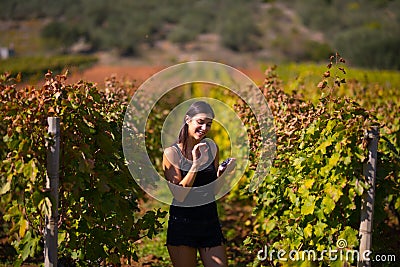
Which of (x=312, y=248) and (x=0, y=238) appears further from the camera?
(x=0, y=238)

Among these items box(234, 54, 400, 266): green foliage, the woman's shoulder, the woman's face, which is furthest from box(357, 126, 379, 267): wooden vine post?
the woman's shoulder

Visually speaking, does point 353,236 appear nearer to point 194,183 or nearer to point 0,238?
point 194,183

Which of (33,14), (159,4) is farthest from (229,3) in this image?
(33,14)

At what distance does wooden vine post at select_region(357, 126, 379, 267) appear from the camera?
3.62m

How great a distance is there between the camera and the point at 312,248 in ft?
13.1

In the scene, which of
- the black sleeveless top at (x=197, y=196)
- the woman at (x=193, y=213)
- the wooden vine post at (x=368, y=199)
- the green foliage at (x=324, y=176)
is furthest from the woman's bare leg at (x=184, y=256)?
the wooden vine post at (x=368, y=199)

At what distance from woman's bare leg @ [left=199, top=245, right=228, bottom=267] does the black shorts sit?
31mm

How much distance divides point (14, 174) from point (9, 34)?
2799 inches

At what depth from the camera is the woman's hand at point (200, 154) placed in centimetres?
356

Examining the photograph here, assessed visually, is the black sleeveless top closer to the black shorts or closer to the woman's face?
the black shorts

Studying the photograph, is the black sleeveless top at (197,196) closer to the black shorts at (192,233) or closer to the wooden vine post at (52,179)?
the black shorts at (192,233)

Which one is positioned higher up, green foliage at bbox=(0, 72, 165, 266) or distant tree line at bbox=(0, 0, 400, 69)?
distant tree line at bbox=(0, 0, 400, 69)

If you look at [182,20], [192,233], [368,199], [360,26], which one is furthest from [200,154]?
[182,20]

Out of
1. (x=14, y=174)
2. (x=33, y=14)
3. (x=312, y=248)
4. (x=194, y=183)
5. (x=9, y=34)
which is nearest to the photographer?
(x=14, y=174)
